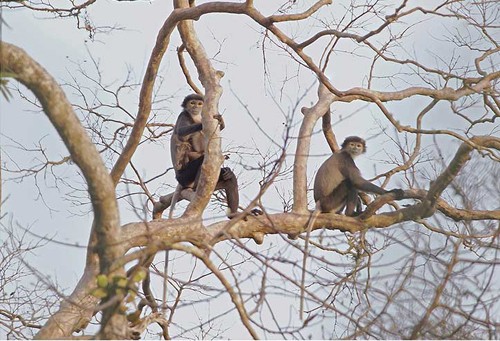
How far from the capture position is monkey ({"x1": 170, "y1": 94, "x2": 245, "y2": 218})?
31.1ft

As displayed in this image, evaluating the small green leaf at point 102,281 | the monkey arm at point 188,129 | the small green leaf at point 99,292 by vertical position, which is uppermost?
the monkey arm at point 188,129

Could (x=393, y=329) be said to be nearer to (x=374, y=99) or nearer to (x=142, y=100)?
(x=374, y=99)

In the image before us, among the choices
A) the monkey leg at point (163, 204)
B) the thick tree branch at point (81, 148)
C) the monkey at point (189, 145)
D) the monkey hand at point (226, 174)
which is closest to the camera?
the thick tree branch at point (81, 148)

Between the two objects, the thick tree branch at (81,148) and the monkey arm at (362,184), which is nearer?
the thick tree branch at (81,148)

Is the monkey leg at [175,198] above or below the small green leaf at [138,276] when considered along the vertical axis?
above

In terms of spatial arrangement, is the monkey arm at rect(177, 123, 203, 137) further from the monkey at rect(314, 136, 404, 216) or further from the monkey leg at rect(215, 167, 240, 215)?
the monkey at rect(314, 136, 404, 216)

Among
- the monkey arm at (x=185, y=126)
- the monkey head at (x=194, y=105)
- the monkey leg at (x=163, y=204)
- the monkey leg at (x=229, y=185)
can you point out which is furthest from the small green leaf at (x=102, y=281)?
the monkey head at (x=194, y=105)

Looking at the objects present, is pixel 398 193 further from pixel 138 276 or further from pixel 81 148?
pixel 138 276

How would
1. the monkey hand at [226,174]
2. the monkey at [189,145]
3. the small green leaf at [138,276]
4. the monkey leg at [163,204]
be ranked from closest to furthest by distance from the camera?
the small green leaf at [138,276] → the monkey hand at [226,174] → the monkey leg at [163,204] → the monkey at [189,145]

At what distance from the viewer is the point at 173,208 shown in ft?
29.8

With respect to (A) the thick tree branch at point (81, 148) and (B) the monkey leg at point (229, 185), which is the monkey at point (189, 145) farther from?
(A) the thick tree branch at point (81, 148)

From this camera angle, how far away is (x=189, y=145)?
→ 32.7 ft

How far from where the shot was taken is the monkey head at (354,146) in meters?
10.3

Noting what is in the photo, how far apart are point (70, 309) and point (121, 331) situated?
8.23 feet
